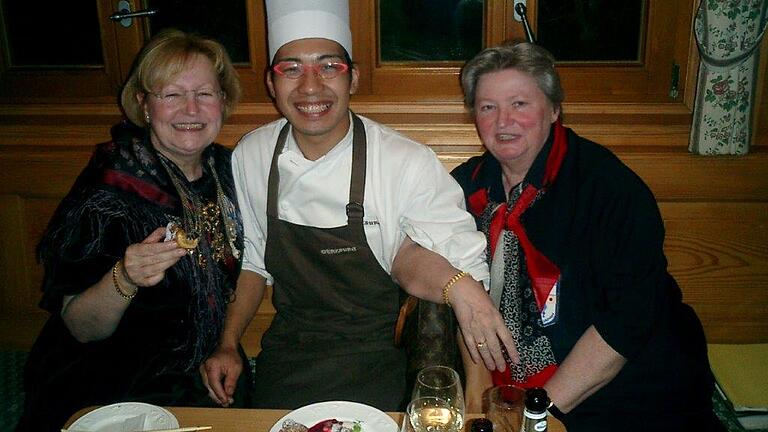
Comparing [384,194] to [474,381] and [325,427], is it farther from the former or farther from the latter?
[325,427]

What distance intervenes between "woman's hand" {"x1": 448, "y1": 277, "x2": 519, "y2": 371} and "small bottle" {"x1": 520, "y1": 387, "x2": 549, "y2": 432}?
55 cm

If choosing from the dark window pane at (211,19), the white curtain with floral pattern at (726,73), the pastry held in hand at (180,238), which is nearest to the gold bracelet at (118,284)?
the pastry held in hand at (180,238)

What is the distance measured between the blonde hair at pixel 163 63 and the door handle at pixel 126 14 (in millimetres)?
585

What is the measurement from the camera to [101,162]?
5.81 ft

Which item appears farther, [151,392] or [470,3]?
[470,3]

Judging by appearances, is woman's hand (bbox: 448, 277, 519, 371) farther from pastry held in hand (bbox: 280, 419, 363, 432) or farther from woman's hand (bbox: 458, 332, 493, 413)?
pastry held in hand (bbox: 280, 419, 363, 432)

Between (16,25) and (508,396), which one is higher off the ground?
(16,25)

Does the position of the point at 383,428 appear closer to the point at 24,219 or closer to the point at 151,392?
the point at 151,392

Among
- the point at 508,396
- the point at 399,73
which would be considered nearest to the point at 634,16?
the point at 399,73

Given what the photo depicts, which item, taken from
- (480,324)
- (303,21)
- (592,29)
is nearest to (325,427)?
(480,324)

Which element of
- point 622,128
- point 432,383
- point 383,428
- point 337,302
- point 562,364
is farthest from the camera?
point 622,128

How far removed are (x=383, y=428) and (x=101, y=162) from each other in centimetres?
108

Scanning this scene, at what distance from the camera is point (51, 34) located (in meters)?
2.75

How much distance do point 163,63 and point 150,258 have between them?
0.61 metres
